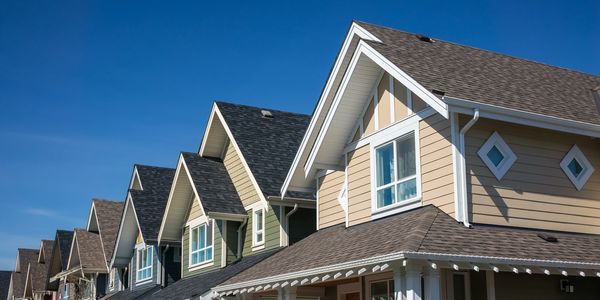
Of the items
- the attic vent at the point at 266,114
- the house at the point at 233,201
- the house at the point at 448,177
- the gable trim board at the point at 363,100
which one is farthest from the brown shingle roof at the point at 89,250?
the gable trim board at the point at 363,100

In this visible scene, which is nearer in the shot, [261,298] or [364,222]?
[364,222]

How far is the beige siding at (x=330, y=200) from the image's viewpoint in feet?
63.4

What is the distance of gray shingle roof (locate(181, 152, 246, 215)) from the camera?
80.7 ft

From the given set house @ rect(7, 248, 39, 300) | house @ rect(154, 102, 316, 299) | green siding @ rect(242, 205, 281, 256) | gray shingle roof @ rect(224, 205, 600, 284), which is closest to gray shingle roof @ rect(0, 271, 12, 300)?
house @ rect(7, 248, 39, 300)

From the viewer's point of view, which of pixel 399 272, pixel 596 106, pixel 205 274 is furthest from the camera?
pixel 205 274

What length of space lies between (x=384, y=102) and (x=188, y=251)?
1261 centimetres

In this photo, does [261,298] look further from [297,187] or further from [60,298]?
[60,298]

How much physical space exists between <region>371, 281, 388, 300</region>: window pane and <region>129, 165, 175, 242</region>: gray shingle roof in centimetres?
1342

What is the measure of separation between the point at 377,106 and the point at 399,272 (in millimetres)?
5422

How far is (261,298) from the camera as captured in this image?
A: 74.6 feet

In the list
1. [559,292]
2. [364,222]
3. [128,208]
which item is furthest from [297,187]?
[128,208]

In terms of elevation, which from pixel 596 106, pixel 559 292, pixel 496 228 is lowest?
pixel 559 292

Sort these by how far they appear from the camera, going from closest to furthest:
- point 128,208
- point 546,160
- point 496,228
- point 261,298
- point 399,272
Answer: point 399,272 < point 496,228 < point 546,160 < point 261,298 < point 128,208

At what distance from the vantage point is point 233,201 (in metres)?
25.1
